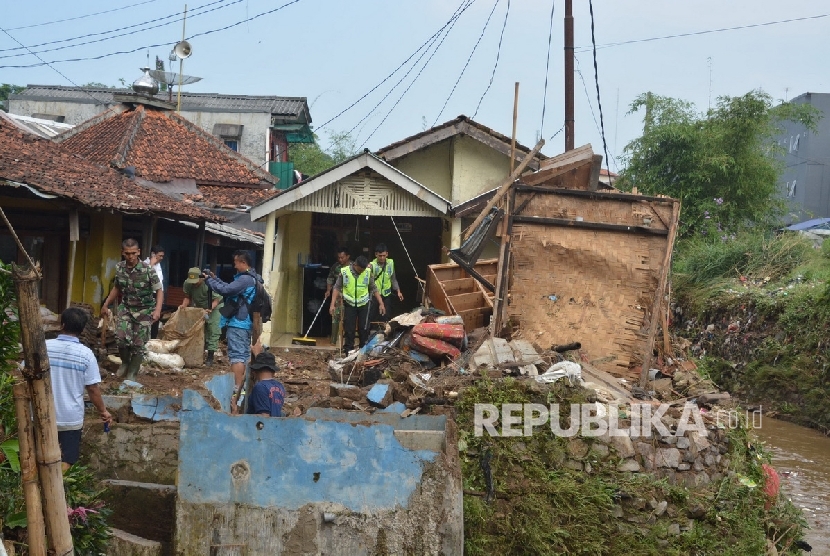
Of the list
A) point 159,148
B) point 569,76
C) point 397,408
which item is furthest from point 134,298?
point 159,148

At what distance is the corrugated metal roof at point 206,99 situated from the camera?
30656mm

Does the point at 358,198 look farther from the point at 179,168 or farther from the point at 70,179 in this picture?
the point at 179,168

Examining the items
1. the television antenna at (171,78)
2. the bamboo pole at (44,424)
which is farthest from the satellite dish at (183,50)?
the bamboo pole at (44,424)

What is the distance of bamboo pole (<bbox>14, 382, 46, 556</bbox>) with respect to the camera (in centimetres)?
376

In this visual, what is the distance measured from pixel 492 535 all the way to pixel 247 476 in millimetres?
1752

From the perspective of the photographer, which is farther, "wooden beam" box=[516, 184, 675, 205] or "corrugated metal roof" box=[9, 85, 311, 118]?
"corrugated metal roof" box=[9, 85, 311, 118]

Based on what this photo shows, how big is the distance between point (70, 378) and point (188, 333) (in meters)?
6.21

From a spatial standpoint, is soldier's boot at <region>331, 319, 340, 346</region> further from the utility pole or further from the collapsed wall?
the collapsed wall

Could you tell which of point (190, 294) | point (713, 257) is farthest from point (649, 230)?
point (713, 257)

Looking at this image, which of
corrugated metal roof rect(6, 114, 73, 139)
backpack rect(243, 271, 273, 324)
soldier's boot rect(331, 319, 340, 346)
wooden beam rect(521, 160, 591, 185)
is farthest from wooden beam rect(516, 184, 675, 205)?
corrugated metal roof rect(6, 114, 73, 139)

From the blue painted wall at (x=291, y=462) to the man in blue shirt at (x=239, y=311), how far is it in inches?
104

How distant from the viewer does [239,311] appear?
8383 millimetres

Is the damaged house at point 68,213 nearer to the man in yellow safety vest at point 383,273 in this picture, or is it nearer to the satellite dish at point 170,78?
the man in yellow safety vest at point 383,273

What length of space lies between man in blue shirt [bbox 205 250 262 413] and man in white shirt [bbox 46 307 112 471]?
2.84 m
